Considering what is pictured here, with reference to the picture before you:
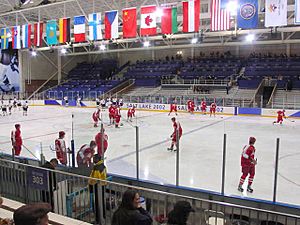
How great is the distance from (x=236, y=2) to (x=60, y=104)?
77.8 feet

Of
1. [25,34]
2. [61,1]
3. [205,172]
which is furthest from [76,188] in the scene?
[25,34]

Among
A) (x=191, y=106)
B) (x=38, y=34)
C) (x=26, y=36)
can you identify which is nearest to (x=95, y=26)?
(x=38, y=34)

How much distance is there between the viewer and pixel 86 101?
108 ft

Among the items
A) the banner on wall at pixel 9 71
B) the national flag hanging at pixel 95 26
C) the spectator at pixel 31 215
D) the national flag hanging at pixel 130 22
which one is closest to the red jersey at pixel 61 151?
the spectator at pixel 31 215

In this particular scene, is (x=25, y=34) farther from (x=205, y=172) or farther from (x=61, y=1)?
(x=205, y=172)

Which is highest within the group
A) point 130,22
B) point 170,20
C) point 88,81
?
point 130,22

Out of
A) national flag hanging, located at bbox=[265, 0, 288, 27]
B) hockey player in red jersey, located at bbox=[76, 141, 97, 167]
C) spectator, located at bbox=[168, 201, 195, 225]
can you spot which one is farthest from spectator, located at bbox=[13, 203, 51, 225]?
national flag hanging, located at bbox=[265, 0, 288, 27]

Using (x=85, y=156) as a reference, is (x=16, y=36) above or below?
above

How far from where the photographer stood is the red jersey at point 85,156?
718cm

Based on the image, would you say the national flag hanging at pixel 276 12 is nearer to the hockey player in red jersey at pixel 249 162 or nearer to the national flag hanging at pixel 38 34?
the hockey player in red jersey at pixel 249 162

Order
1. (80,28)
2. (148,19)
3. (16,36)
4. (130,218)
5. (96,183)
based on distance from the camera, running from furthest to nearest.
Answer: (16,36) < (80,28) < (148,19) < (96,183) < (130,218)

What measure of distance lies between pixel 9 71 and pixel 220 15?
30.1 m

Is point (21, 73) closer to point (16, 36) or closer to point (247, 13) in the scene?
point (16, 36)

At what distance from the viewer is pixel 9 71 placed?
38.2 m
